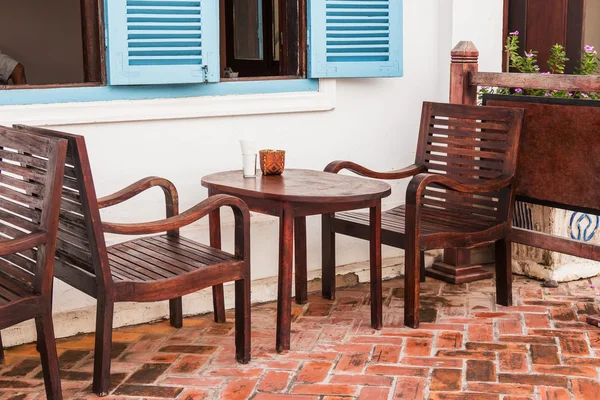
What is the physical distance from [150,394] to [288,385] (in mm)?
568

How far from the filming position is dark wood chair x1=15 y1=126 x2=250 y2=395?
348 cm

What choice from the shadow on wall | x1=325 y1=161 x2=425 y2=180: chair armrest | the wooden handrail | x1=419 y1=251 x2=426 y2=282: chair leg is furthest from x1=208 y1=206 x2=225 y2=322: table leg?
the shadow on wall

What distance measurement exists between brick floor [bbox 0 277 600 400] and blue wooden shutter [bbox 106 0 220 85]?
4.16 ft

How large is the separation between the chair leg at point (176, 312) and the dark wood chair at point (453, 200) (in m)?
0.89

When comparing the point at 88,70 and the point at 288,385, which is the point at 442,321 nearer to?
the point at 288,385

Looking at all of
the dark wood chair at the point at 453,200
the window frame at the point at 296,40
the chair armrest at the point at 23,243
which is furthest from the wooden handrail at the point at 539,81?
the chair armrest at the point at 23,243

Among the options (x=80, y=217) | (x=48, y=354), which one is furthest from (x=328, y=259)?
(x=48, y=354)

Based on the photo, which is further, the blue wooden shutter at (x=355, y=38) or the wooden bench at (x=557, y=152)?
the blue wooden shutter at (x=355, y=38)

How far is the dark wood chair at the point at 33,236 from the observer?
3291mm

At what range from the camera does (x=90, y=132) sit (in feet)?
14.7

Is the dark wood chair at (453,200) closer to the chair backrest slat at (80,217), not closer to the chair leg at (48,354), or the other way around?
the chair backrest slat at (80,217)

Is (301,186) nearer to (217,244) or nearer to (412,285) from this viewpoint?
(217,244)

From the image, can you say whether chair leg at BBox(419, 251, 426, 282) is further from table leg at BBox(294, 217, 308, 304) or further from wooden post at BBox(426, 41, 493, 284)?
table leg at BBox(294, 217, 308, 304)

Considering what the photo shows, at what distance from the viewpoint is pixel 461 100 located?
5.30 metres
